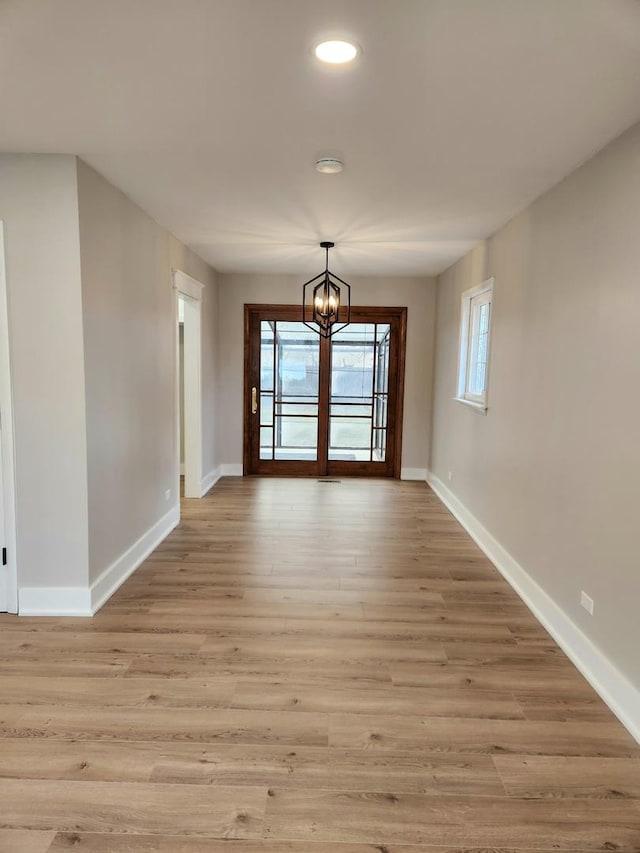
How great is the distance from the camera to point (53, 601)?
302cm

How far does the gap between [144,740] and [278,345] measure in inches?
204

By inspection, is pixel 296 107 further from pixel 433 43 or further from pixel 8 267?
pixel 8 267

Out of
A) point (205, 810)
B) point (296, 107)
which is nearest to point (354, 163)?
point (296, 107)

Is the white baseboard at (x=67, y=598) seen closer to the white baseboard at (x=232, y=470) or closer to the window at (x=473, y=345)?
the window at (x=473, y=345)

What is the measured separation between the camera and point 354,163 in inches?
111

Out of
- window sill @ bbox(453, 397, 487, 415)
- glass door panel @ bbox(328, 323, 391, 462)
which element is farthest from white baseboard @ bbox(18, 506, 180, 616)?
glass door panel @ bbox(328, 323, 391, 462)

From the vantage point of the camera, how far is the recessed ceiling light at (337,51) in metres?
1.77

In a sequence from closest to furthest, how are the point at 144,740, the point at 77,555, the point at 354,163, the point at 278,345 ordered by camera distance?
the point at 144,740, the point at 354,163, the point at 77,555, the point at 278,345

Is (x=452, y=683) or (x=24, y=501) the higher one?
(x=24, y=501)

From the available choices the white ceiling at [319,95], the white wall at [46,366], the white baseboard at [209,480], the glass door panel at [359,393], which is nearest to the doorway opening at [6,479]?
the white wall at [46,366]

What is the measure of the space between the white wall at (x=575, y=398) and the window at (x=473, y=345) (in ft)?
1.91

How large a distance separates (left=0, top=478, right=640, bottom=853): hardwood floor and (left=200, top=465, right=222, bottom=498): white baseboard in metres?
2.15

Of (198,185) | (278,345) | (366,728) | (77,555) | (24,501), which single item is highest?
(198,185)

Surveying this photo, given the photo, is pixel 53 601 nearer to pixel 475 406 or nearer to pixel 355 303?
pixel 475 406
